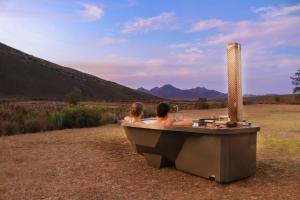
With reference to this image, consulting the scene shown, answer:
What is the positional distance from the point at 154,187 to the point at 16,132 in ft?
28.4

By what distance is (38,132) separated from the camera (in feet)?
46.9

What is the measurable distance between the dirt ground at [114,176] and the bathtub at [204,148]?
0.55 feet

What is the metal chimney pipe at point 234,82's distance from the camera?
23.1 ft

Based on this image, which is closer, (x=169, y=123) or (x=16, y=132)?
(x=169, y=123)

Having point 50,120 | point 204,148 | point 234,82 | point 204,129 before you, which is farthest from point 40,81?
point 204,129

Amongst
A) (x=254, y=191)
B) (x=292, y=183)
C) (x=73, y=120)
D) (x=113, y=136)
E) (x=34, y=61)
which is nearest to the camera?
(x=254, y=191)

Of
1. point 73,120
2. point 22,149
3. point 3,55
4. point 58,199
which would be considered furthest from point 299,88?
point 3,55

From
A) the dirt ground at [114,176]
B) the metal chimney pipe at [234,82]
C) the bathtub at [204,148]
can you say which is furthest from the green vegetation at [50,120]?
the metal chimney pipe at [234,82]

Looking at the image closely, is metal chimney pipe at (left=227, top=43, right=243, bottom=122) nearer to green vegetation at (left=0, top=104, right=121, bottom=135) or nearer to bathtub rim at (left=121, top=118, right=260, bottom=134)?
bathtub rim at (left=121, top=118, right=260, bottom=134)

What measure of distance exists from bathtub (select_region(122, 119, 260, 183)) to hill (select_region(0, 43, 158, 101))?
5882 centimetres

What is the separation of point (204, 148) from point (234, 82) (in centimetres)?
122

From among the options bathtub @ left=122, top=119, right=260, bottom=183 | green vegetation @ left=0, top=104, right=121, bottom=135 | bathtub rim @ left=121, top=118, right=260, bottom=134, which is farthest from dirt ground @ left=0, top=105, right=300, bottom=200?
green vegetation @ left=0, top=104, right=121, bottom=135

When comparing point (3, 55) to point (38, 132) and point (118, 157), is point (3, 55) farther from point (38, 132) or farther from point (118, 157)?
point (118, 157)

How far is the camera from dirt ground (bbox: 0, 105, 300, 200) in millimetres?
6152
